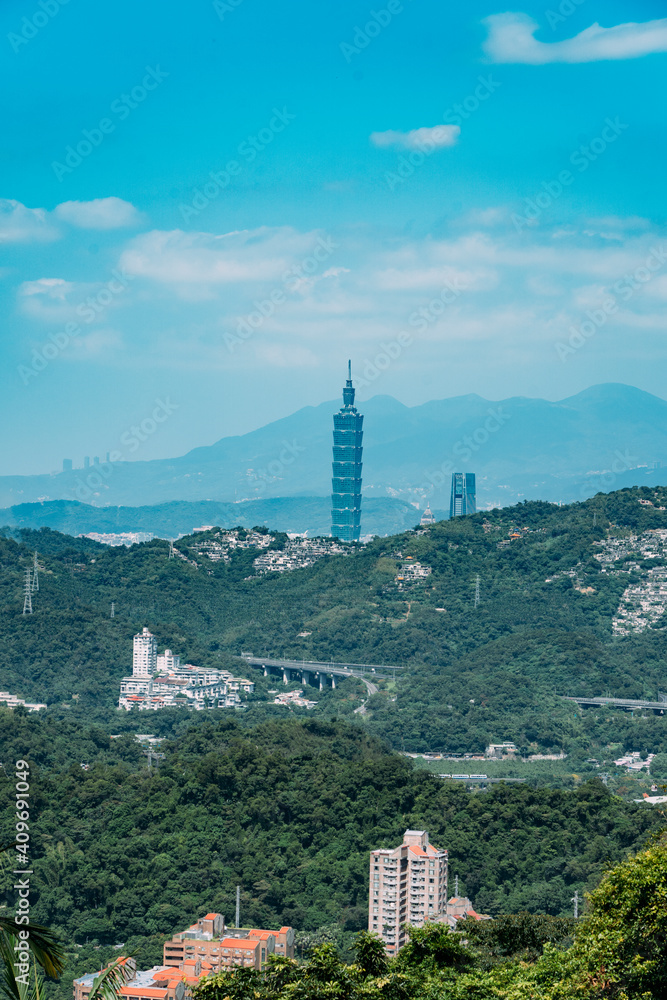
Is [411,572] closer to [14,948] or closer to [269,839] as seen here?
[269,839]

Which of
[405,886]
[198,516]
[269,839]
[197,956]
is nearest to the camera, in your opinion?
[197,956]

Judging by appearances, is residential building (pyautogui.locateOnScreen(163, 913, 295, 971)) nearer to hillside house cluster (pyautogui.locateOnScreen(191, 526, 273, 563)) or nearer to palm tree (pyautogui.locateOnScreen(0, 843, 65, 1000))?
palm tree (pyautogui.locateOnScreen(0, 843, 65, 1000))

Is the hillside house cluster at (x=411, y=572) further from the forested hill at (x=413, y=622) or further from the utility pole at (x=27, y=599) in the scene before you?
the utility pole at (x=27, y=599)

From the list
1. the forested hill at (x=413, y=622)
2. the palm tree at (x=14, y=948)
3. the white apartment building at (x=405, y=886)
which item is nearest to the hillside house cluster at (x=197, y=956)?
the white apartment building at (x=405, y=886)

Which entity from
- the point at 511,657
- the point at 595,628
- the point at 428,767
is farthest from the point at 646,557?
the point at 428,767

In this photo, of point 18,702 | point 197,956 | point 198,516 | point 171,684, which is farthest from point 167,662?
point 198,516
